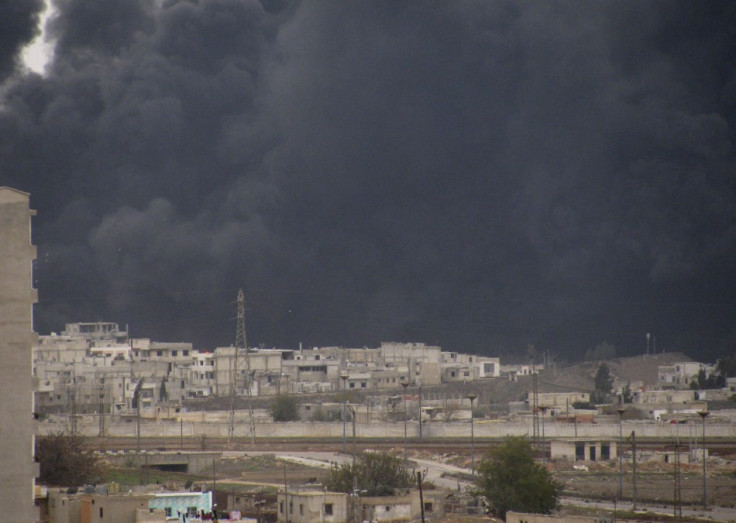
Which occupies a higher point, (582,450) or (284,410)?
(284,410)

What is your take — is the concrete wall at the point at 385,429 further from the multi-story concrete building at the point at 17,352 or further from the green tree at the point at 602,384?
the multi-story concrete building at the point at 17,352

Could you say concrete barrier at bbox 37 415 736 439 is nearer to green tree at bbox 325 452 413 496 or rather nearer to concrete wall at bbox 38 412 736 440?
concrete wall at bbox 38 412 736 440

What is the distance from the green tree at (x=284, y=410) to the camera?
1849 inches

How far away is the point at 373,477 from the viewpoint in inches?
1029

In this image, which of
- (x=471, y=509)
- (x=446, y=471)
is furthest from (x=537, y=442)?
(x=471, y=509)

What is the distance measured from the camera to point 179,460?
32.2 m

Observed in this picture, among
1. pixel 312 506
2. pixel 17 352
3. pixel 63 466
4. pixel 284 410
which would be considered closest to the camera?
pixel 17 352

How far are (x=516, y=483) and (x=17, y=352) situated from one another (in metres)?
12.0

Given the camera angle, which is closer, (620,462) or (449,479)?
(620,462)

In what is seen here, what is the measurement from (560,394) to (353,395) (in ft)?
26.0

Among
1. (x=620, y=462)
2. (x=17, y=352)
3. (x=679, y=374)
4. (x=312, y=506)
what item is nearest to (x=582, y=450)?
(x=620, y=462)

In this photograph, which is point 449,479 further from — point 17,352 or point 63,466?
point 17,352

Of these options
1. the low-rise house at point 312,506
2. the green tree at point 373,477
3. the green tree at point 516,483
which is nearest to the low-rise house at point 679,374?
the green tree at point 373,477

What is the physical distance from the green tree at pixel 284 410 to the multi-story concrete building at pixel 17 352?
3191 centimetres
